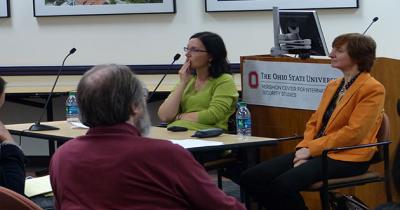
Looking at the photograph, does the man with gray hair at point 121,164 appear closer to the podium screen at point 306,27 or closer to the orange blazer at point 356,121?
the orange blazer at point 356,121

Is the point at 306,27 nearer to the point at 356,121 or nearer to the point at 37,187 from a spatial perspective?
the point at 356,121

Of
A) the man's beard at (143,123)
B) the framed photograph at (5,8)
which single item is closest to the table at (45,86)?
the framed photograph at (5,8)

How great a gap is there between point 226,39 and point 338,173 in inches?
123

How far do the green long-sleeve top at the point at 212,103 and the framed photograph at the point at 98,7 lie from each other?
2240mm

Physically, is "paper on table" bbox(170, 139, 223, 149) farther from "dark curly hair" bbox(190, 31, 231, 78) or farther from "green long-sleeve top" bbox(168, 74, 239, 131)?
"dark curly hair" bbox(190, 31, 231, 78)

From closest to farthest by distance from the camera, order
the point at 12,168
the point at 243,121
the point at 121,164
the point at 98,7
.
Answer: the point at 121,164
the point at 12,168
the point at 243,121
the point at 98,7

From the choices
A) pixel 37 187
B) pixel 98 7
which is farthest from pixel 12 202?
pixel 98 7

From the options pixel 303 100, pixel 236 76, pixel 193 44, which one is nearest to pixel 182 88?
pixel 193 44

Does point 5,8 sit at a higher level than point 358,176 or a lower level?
higher

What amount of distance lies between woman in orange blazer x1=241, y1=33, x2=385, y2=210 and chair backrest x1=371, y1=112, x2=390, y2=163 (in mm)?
36

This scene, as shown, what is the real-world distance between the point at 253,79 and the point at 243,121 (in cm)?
40

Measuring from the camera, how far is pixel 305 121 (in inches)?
175

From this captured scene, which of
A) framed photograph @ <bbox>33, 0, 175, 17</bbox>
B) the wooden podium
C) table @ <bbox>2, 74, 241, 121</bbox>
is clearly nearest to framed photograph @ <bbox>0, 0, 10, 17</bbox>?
framed photograph @ <bbox>33, 0, 175, 17</bbox>

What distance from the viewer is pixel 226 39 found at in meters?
6.76
